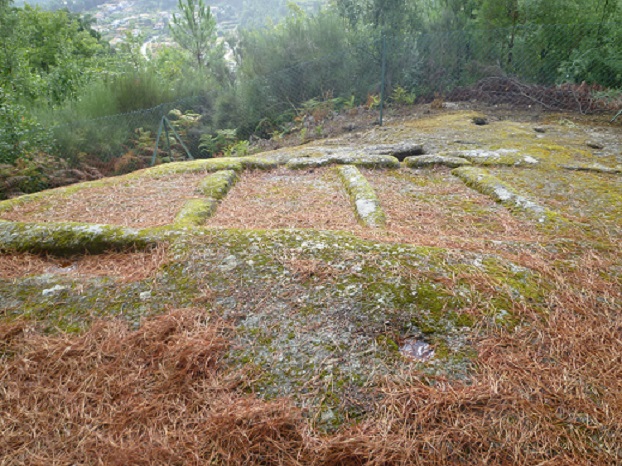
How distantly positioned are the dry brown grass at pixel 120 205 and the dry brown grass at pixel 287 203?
19.3 inches

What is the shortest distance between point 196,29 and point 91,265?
14.1 metres

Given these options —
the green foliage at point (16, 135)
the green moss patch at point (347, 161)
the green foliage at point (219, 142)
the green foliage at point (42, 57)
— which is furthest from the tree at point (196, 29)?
the green moss patch at point (347, 161)

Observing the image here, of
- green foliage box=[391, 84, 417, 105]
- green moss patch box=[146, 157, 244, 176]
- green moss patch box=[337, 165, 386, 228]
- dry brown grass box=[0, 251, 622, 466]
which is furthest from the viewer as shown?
green foliage box=[391, 84, 417, 105]

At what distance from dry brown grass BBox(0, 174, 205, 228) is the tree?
11.6 metres

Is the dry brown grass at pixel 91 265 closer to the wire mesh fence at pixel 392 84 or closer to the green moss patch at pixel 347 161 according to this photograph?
the green moss patch at pixel 347 161

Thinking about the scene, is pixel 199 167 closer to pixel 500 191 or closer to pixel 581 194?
pixel 500 191

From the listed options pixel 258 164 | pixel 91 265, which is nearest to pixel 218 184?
pixel 258 164

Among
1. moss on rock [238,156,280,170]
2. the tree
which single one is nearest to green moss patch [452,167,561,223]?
moss on rock [238,156,280,170]

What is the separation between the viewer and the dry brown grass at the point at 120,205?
317cm

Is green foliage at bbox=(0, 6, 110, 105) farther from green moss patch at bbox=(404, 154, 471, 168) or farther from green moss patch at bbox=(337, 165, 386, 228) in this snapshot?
green moss patch at bbox=(404, 154, 471, 168)

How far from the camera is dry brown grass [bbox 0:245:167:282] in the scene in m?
2.05

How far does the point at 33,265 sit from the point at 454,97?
9.39 metres

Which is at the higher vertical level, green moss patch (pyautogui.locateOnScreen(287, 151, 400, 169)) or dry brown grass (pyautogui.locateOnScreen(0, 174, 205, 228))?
dry brown grass (pyautogui.locateOnScreen(0, 174, 205, 228))

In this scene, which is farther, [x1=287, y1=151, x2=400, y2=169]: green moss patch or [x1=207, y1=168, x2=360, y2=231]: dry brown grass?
[x1=287, y1=151, x2=400, y2=169]: green moss patch
